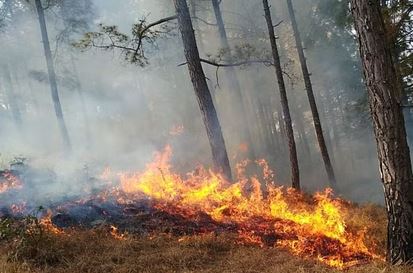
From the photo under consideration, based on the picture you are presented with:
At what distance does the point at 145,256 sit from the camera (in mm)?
6504

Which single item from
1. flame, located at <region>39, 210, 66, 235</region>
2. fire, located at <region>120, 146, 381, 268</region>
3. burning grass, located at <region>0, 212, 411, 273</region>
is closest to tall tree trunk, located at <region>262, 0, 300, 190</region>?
fire, located at <region>120, 146, 381, 268</region>

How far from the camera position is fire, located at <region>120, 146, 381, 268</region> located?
7309 mm

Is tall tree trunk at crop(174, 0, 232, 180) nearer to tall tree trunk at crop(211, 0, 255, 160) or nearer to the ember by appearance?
Answer: the ember

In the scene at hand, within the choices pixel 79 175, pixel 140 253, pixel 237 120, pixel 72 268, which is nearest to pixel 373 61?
pixel 140 253

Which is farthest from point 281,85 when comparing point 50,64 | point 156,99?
point 156,99

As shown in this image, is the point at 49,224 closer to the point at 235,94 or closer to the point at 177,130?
the point at 235,94

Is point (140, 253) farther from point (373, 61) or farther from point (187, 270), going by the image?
point (373, 61)

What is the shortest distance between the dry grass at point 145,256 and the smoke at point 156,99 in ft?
42.1

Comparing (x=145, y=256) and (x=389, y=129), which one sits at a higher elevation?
(x=389, y=129)

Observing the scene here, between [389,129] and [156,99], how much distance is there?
3378cm

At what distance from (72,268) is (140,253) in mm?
1209

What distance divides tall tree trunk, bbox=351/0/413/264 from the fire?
3.21ft

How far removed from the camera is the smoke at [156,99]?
84.5ft

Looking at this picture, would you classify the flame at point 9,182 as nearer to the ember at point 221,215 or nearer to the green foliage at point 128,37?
the ember at point 221,215
